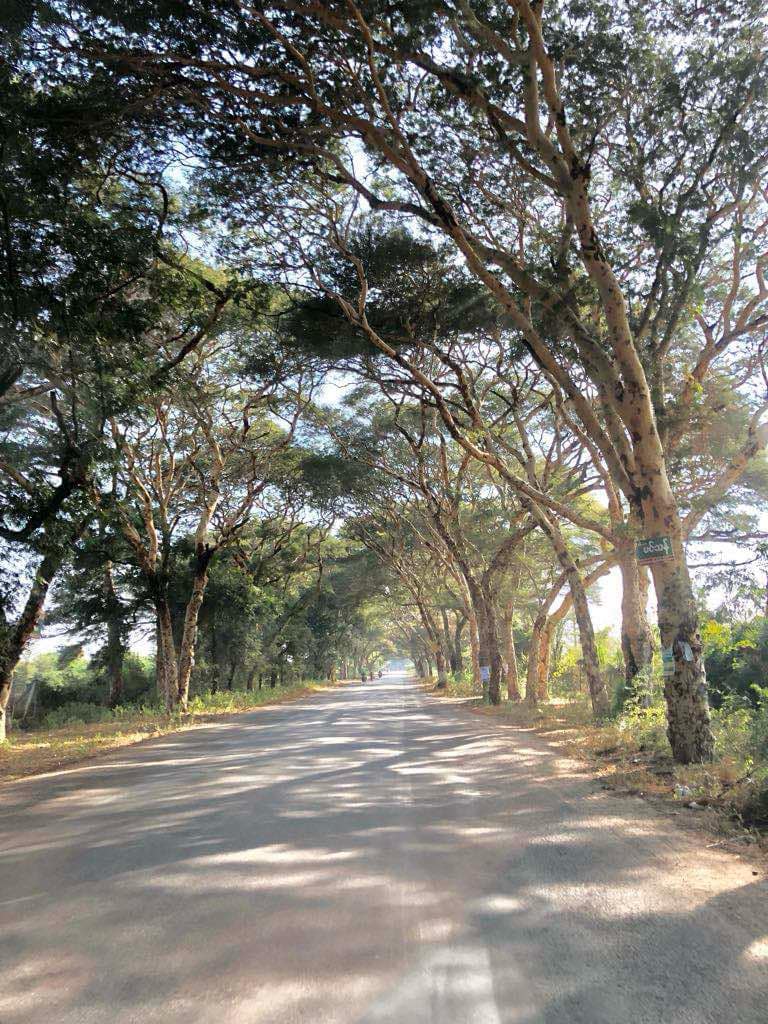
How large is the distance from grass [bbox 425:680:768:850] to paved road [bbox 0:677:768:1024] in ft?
1.87

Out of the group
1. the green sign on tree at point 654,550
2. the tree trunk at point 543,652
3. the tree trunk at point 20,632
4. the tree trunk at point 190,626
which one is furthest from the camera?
the tree trunk at point 543,652

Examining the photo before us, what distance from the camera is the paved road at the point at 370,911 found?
122 inches

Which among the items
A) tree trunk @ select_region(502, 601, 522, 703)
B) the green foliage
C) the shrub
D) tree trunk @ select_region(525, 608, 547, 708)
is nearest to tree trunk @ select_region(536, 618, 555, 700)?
tree trunk @ select_region(525, 608, 547, 708)

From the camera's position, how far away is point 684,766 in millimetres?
8492

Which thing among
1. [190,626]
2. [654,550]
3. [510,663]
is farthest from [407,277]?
[510,663]

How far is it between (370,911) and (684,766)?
5.71 m

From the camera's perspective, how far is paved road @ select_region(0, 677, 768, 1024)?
311 centimetres

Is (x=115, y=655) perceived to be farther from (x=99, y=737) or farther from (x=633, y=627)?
(x=633, y=627)

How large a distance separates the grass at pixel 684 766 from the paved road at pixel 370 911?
570 millimetres

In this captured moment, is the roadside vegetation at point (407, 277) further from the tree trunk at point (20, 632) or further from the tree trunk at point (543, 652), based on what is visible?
the tree trunk at point (543, 652)

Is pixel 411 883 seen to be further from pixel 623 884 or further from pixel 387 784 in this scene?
pixel 387 784

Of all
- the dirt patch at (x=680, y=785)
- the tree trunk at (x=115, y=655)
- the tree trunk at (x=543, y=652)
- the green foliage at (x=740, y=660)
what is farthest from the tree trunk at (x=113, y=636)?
the green foliage at (x=740, y=660)

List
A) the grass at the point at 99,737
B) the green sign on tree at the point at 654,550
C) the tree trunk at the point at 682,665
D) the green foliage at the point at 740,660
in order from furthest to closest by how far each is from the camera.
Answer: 1. the green foliage at the point at 740,660
2. the grass at the point at 99,737
3. the green sign on tree at the point at 654,550
4. the tree trunk at the point at 682,665

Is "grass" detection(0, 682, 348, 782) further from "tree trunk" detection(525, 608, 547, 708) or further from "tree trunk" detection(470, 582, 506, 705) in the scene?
"tree trunk" detection(525, 608, 547, 708)
